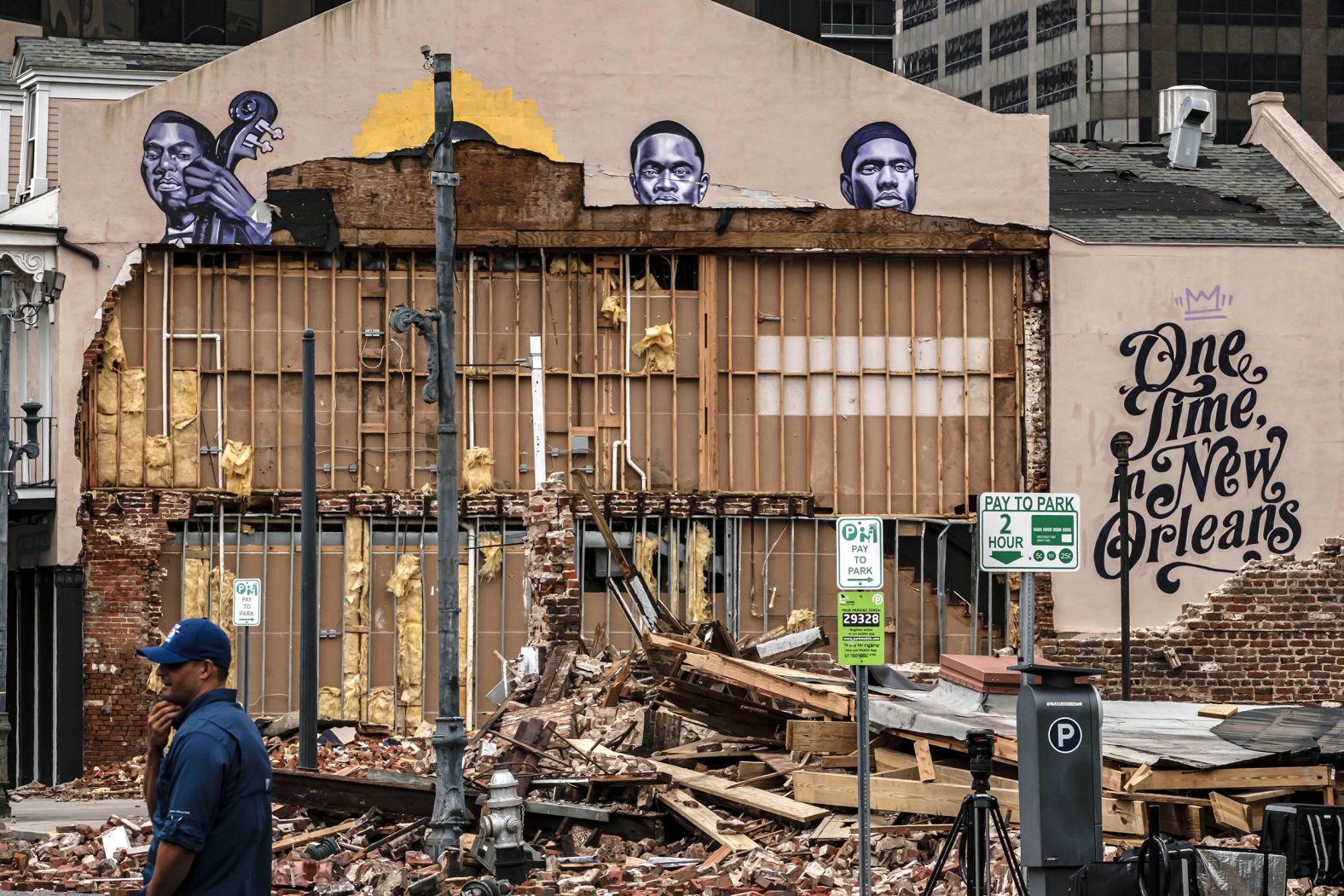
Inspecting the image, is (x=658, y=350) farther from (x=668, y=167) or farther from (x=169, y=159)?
(x=169, y=159)

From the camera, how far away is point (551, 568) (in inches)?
1087

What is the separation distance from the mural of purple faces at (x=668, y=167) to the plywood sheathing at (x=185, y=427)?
6710mm

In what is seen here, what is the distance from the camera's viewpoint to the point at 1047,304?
2920cm

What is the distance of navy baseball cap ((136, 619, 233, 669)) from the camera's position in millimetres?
7637

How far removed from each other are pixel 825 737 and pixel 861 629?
17.0 ft

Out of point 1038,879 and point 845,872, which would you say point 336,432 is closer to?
point 845,872

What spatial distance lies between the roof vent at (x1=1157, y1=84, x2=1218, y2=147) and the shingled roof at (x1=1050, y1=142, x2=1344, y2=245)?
436 millimetres

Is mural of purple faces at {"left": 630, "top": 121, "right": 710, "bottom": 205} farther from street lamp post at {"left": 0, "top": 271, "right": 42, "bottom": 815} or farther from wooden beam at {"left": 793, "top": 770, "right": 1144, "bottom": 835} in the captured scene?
wooden beam at {"left": 793, "top": 770, "right": 1144, "bottom": 835}

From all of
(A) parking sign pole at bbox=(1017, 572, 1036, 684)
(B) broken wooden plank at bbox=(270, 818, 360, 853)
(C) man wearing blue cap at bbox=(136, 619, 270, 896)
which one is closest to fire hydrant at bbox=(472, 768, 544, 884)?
(B) broken wooden plank at bbox=(270, 818, 360, 853)

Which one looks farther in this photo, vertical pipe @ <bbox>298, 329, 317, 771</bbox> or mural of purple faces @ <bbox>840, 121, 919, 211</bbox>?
mural of purple faces @ <bbox>840, 121, 919, 211</bbox>

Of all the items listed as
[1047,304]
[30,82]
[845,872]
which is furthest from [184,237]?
[845,872]

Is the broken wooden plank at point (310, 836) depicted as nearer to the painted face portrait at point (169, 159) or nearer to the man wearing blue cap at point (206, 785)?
the man wearing blue cap at point (206, 785)

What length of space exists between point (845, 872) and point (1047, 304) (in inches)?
598

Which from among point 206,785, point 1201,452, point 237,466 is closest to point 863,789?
point 206,785
